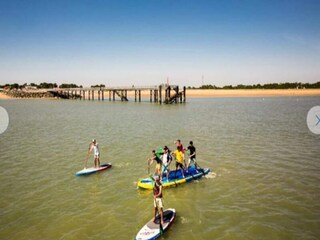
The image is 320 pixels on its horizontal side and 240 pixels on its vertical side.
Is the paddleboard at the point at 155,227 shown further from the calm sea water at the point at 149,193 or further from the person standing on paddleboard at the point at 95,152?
the person standing on paddleboard at the point at 95,152

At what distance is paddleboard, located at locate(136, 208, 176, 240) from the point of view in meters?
9.21

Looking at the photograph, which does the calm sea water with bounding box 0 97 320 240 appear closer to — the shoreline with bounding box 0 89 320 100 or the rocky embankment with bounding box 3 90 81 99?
the rocky embankment with bounding box 3 90 81 99

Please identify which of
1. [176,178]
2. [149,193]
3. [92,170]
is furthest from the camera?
[92,170]

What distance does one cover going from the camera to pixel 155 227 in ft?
31.8

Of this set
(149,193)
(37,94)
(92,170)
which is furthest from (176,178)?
(37,94)

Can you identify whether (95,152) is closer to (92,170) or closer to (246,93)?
(92,170)

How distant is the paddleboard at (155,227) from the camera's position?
9211 mm

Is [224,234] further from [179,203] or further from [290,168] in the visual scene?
[290,168]

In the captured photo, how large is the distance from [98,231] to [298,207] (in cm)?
813

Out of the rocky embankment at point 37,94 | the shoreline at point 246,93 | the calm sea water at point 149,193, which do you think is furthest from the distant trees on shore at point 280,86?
the calm sea water at point 149,193

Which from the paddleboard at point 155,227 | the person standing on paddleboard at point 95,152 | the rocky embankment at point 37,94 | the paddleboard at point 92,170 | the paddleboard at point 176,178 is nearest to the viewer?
the paddleboard at point 155,227

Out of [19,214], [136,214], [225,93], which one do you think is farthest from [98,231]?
[225,93]

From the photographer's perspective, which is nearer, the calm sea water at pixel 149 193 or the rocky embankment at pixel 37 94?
the calm sea water at pixel 149 193

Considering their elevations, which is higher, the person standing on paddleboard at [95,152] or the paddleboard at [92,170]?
the person standing on paddleboard at [95,152]
